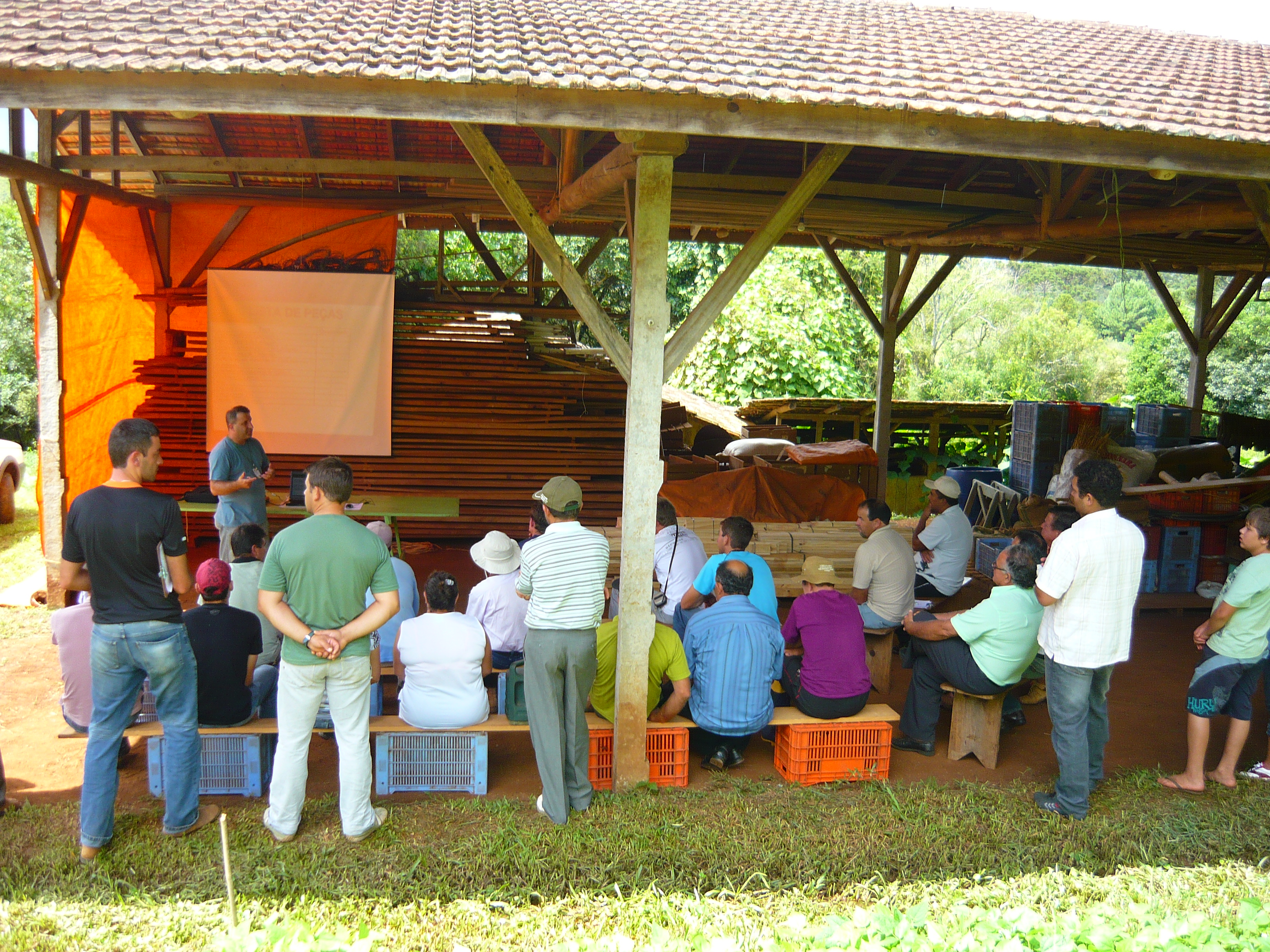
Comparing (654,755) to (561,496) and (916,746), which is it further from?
(916,746)

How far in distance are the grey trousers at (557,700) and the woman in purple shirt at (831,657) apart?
122 cm

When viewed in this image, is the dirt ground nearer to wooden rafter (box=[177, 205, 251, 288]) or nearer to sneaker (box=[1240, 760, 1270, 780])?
sneaker (box=[1240, 760, 1270, 780])

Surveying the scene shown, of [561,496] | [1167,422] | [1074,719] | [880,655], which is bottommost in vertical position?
[880,655]

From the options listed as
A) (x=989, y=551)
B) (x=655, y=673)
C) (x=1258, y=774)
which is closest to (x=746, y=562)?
(x=655, y=673)

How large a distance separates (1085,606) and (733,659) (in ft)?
5.55

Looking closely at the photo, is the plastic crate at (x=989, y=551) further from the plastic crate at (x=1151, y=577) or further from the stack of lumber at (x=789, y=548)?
the stack of lumber at (x=789, y=548)

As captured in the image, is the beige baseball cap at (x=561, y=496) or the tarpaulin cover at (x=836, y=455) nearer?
the beige baseball cap at (x=561, y=496)

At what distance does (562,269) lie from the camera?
4559mm

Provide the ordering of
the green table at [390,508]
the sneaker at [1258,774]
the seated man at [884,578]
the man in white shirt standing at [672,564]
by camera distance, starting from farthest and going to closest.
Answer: the green table at [390,508] → the seated man at [884,578] → the man in white shirt standing at [672,564] → the sneaker at [1258,774]

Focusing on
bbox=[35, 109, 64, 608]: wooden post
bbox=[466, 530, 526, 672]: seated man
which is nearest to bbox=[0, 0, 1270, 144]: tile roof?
bbox=[466, 530, 526, 672]: seated man

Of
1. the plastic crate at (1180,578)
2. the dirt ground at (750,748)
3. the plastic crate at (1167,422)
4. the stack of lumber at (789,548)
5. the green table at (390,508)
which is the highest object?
the plastic crate at (1167,422)

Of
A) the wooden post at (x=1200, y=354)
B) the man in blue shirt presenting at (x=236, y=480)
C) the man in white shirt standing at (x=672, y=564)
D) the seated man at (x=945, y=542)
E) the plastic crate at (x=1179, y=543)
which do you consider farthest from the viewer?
the wooden post at (x=1200, y=354)

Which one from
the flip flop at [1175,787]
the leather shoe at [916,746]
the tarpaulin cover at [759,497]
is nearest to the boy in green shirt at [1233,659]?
the flip flop at [1175,787]

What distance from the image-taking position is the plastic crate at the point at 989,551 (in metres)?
8.69
